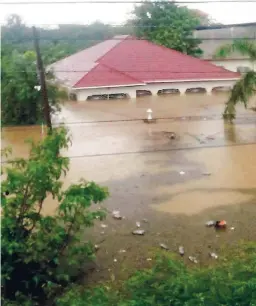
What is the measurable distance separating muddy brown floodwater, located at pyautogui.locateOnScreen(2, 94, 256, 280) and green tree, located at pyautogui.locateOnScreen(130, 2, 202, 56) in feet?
14.2

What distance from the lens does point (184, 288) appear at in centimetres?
407

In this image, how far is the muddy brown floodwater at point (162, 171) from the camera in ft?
24.6

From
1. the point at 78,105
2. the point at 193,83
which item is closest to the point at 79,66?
the point at 78,105

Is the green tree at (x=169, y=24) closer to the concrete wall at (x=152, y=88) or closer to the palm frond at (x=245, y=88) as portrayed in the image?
the concrete wall at (x=152, y=88)

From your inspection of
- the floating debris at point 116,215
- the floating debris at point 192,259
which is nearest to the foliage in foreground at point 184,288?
the floating debris at point 192,259

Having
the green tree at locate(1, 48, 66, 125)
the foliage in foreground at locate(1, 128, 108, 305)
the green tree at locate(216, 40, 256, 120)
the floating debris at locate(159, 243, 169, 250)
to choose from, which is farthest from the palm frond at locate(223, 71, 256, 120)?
the foliage in foreground at locate(1, 128, 108, 305)

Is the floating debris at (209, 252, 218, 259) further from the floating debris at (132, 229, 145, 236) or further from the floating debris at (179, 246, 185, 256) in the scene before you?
the floating debris at (132, 229, 145, 236)

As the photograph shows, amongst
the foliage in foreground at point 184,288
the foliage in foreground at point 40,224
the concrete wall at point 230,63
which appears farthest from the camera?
the concrete wall at point 230,63

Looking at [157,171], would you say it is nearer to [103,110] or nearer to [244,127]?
[244,127]

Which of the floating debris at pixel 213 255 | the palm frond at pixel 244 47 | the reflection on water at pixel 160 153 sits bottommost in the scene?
the reflection on water at pixel 160 153

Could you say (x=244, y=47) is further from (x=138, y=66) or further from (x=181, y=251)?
(x=138, y=66)

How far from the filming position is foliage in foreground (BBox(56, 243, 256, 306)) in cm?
388

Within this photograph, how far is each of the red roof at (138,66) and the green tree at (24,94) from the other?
152 inches

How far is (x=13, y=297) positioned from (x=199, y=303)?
103 inches
